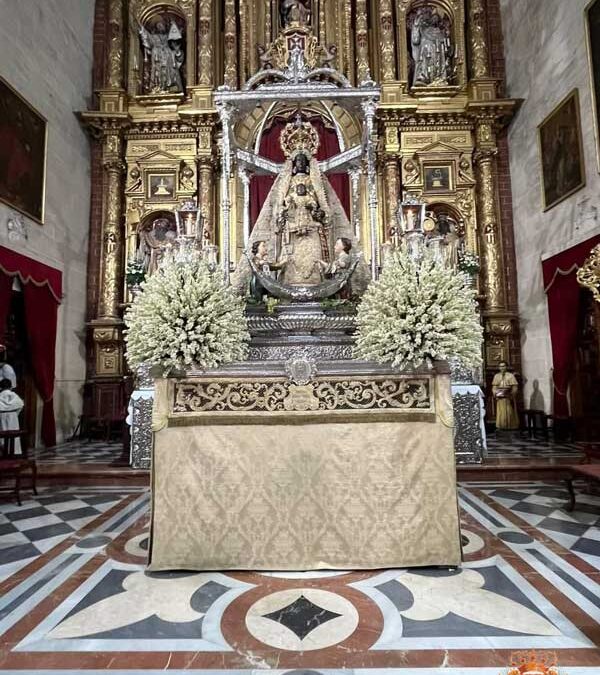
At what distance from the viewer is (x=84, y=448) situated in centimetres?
712

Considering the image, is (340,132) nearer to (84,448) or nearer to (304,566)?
(84,448)

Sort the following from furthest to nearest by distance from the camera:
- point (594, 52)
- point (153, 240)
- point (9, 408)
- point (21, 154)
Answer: point (153, 240) → point (21, 154) → point (594, 52) → point (9, 408)

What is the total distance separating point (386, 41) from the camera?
9.46 meters

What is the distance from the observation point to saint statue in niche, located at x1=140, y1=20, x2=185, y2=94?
9883 millimetres

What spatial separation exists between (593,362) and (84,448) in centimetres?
795

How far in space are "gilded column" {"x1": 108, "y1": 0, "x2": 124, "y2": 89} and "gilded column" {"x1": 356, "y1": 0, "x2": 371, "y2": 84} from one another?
493cm

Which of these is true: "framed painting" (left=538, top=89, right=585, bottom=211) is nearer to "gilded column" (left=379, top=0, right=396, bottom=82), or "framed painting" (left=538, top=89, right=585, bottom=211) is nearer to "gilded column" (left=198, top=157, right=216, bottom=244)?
"gilded column" (left=379, top=0, right=396, bottom=82)

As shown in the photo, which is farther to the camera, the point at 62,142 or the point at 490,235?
the point at 490,235

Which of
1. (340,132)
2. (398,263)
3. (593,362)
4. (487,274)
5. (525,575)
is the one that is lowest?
(525,575)

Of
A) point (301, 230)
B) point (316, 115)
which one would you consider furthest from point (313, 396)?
point (316, 115)

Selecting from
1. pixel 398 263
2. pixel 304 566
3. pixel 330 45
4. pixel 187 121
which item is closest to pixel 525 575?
pixel 304 566

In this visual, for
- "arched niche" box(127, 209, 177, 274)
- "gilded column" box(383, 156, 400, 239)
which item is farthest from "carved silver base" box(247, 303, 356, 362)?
"arched niche" box(127, 209, 177, 274)

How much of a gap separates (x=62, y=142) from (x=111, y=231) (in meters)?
1.77

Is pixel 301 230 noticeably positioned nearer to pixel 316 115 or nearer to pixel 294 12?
pixel 316 115
